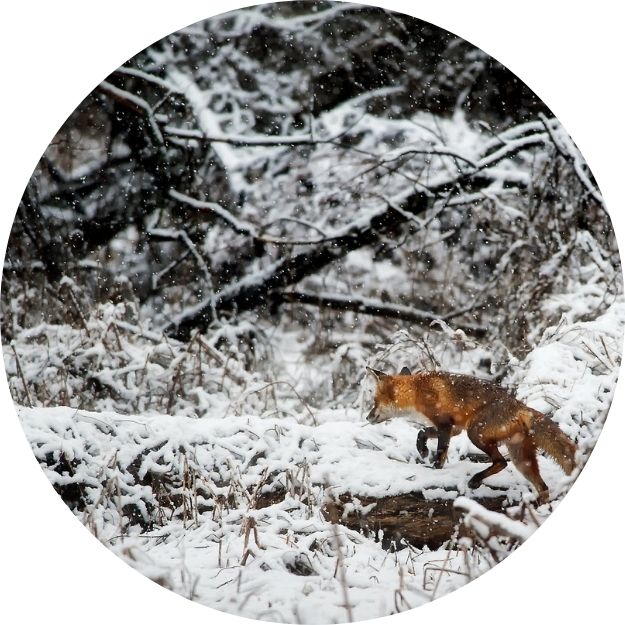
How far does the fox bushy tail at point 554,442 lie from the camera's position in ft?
15.4

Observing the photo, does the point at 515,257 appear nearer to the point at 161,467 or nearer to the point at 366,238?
the point at 366,238

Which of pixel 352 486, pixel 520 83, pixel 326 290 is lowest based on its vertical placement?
pixel 352 486

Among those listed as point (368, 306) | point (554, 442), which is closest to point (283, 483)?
point (368, 306)

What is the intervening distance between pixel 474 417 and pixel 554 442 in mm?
426

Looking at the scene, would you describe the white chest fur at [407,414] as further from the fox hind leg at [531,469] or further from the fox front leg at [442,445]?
the fox hind leg at [531,469]

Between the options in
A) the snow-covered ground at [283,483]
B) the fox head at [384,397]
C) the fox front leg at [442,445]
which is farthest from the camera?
the fox head at [384,397]

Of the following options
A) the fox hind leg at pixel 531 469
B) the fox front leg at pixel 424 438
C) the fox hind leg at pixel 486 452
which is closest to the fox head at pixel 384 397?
the fox front leg at pixel 424 438

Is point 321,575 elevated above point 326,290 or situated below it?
below

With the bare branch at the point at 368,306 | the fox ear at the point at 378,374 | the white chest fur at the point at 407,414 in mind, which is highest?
the bare branch at the point at 368,306

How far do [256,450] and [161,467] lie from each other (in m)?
0.51

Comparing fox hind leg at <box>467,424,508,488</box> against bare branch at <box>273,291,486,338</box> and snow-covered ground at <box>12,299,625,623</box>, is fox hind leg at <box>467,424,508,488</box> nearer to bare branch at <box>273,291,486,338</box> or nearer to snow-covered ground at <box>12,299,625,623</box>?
snow-covered ground at <box>12,299,625,623</box>

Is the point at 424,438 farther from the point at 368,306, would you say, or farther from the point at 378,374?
the point at 368,306

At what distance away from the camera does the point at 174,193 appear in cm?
505

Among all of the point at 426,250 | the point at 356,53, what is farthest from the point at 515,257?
the point at 356,53
